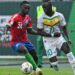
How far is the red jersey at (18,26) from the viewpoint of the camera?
44.4ft

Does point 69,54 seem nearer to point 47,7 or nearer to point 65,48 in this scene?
point 65,48

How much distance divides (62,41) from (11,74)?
2.63m

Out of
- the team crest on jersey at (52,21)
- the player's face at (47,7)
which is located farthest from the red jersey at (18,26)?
the player's face at (47,7)

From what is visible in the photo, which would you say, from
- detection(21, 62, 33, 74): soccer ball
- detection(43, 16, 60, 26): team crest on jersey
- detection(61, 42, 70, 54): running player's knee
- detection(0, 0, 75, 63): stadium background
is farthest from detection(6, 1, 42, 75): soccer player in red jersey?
detection(0, 0, 75, 63): stadium background

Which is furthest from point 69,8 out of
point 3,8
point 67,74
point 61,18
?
point 61,18

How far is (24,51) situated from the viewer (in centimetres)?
1289

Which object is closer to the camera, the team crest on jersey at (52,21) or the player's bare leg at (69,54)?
the player's bare leg at (69,54)

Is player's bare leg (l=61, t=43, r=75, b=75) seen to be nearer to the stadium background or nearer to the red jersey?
the red jersey

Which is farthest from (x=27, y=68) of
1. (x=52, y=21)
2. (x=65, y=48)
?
(x=52, y=21)

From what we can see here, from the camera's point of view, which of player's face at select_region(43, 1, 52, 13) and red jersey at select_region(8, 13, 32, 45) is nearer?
player's face at select_region(43, 1, 52, 13)

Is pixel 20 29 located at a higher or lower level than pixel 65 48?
higher

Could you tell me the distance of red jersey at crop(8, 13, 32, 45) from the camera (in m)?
13.5

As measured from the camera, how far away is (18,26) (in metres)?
13.6

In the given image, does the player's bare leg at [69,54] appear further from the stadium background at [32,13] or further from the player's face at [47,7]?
the stadium background at [32,13]
